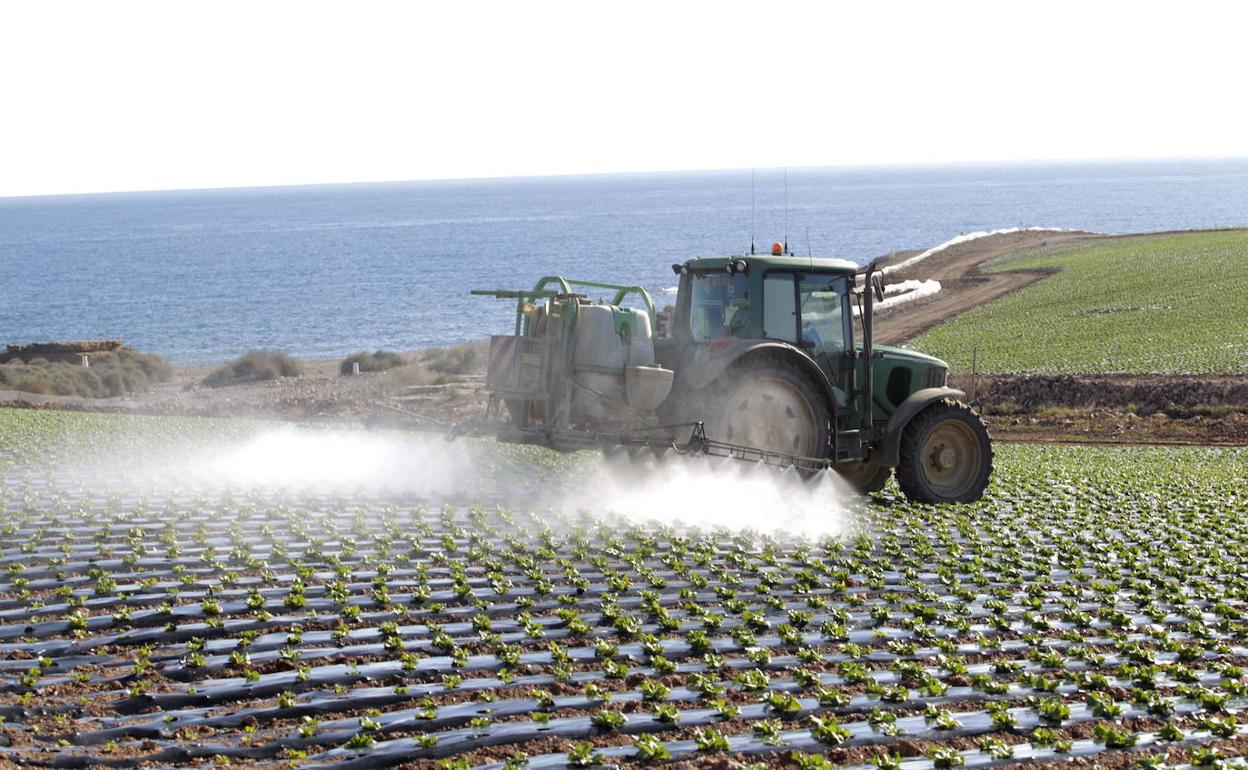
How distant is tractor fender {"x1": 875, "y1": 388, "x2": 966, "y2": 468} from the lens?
669 inches

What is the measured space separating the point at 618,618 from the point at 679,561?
2.40 m

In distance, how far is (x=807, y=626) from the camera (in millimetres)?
11016

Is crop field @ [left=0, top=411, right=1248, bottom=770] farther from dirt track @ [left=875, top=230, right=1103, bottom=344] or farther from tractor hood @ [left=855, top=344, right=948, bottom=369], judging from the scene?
dirt track @ [left=875, top=230, right=1103, bottom=344]

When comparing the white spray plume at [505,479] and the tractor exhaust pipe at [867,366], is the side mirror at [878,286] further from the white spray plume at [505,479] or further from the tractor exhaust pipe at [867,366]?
the white spray plume at [505,479]

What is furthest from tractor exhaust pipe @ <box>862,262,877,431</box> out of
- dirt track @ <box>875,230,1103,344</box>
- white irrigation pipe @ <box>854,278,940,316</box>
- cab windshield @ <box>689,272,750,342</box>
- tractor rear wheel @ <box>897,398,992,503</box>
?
white irrigation pipe @ <box>854,278,940,316</box>

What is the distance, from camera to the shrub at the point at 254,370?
50.1 metres

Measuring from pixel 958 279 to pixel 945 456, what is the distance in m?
46.9

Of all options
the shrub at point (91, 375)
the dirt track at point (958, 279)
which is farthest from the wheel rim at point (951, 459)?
the shrub at point (91, 375)

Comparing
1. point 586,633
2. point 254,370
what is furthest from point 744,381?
point 254,370

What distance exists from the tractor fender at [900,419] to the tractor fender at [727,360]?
1536 mm

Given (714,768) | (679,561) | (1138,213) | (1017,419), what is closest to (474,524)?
(679,561)

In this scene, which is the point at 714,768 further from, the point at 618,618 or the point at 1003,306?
the point at 1003,306

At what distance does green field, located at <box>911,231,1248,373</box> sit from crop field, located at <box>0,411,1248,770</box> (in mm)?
22866

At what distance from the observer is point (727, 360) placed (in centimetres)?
1513
